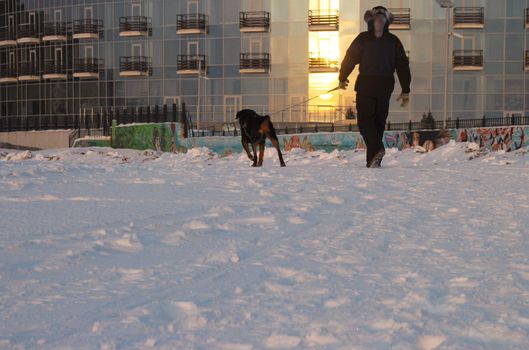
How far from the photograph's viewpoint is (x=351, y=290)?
270 cm

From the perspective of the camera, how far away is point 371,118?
985 cm

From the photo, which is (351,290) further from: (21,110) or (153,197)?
(21,110)

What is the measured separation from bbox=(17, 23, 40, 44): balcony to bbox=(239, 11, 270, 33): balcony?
1686cm

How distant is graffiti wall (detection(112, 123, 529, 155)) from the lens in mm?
17062

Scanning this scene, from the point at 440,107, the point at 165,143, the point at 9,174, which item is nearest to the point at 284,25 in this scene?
the point at 440,107

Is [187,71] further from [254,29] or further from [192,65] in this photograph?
[254,29]

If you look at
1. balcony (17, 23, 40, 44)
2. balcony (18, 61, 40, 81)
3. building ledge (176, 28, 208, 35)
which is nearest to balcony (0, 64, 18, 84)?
balcony (18, 61, 40, 81)

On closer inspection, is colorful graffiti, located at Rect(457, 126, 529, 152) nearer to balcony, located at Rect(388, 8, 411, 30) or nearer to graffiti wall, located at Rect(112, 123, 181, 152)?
graffiti wall, located at Rect(112, 123, 181, 152)

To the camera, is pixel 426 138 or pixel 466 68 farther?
pixel 466 68

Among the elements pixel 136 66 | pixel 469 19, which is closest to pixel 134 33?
pixel 136 66

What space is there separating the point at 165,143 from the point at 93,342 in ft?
77.6

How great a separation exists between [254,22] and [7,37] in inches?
856

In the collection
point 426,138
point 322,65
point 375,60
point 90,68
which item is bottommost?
point 426,138

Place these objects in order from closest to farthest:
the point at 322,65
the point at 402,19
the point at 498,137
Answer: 1. the point at 498,137
2. the point at 402,19
3. the point at 322,65
